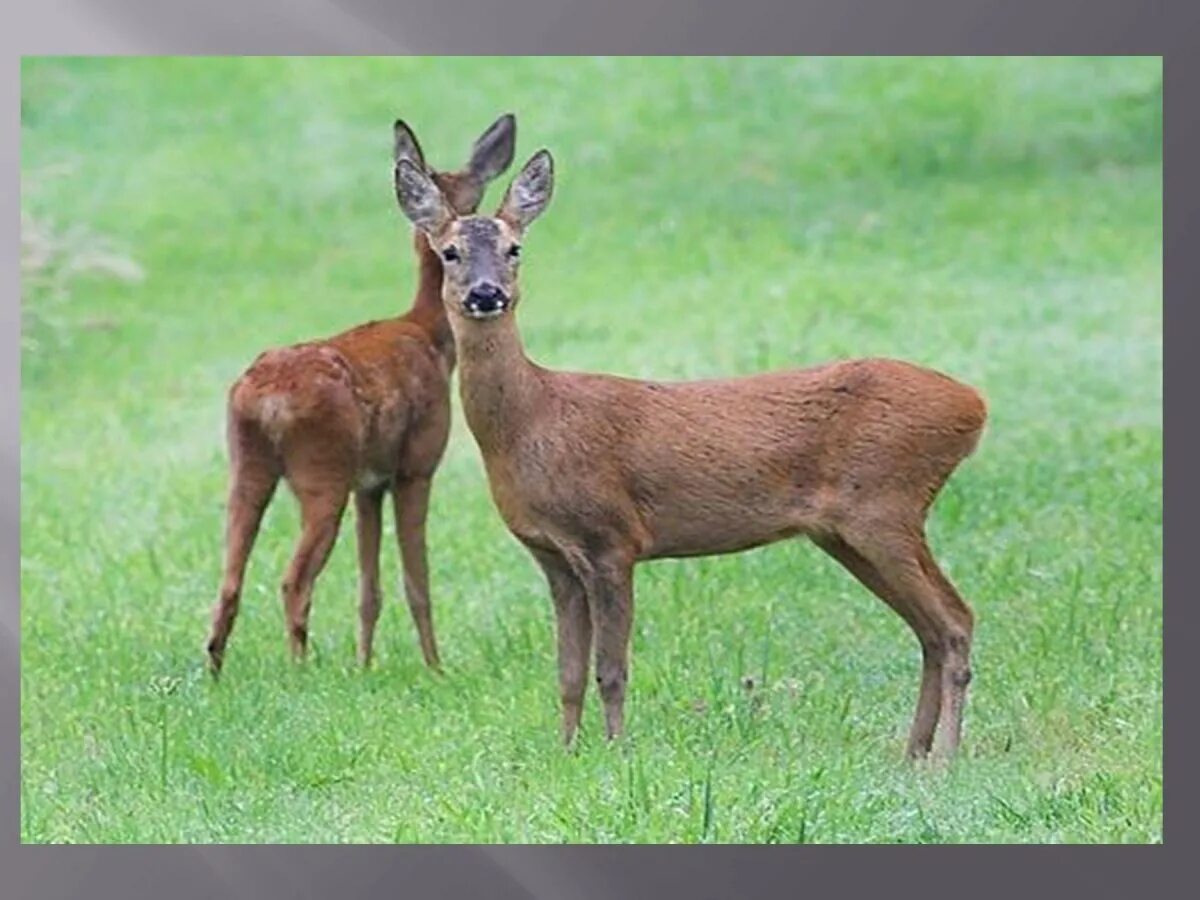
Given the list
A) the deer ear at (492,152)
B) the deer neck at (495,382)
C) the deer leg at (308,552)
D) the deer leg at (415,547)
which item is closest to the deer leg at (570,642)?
the deer neck at (495,382)

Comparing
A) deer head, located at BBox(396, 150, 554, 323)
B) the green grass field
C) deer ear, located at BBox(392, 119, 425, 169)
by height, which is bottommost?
the green grass field

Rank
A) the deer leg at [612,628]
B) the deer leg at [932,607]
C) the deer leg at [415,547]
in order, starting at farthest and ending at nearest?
the deer leg at [415,547] → the deer leg at [932,607] → the deer leg at [612,628]

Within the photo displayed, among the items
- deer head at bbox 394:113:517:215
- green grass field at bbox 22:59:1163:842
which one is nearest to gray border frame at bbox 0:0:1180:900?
green grass field at bbox 22:59:1163:842

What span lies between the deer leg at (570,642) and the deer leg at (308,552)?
1.24 meters

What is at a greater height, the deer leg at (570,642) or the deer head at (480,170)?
the deer head at (480,170)

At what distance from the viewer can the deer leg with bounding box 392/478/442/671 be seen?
9.59 m

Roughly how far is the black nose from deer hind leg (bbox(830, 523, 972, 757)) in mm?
1151

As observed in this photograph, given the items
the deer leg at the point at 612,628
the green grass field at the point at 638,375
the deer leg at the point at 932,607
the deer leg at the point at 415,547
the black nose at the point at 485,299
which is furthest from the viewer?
the deer leg at the point at 415,547

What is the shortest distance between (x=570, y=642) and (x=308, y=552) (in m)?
1.34

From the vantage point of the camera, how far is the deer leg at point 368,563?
9602 millimetres

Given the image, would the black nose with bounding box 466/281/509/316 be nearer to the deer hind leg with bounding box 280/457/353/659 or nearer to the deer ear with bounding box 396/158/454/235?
the deer ear with bounding box 396/158/454/235

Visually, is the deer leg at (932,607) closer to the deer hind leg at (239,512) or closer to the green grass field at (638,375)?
the green grass field at (638,375)

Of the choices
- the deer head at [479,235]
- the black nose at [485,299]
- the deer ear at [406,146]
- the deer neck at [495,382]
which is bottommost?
the deer neck at [495,382]

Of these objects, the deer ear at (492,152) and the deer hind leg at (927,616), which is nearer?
the deer hind leg at (927,616)
